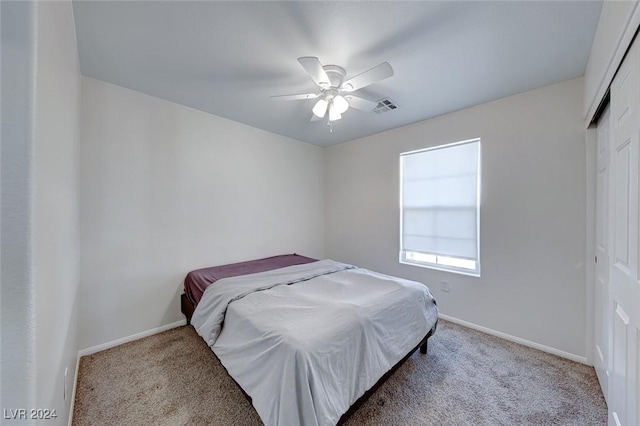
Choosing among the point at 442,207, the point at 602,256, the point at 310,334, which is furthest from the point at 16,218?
the point at 442,207

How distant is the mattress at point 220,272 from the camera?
7.82 ft

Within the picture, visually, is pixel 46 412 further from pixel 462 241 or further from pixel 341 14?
pixel 462 241

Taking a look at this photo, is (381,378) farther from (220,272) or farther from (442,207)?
(442,207)

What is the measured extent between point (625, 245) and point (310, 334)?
1.66 meters

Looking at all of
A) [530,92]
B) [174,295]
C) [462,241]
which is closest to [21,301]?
[174,295]

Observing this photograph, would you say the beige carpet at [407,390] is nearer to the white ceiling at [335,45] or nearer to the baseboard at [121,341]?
the baseboard at [121,341]

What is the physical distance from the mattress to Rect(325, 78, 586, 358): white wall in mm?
1842

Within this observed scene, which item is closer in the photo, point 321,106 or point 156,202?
point 321,106

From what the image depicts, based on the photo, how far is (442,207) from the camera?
9.92 ft

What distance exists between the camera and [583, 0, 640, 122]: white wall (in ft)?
3.49

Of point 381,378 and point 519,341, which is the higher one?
point 381,378

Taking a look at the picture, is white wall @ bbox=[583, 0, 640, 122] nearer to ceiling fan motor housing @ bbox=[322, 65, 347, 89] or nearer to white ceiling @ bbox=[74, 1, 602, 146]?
white ceiling @ bbox=[74, 1, 602, 146]

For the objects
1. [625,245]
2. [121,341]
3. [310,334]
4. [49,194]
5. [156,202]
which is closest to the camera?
[49,194]

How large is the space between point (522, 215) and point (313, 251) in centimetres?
296
